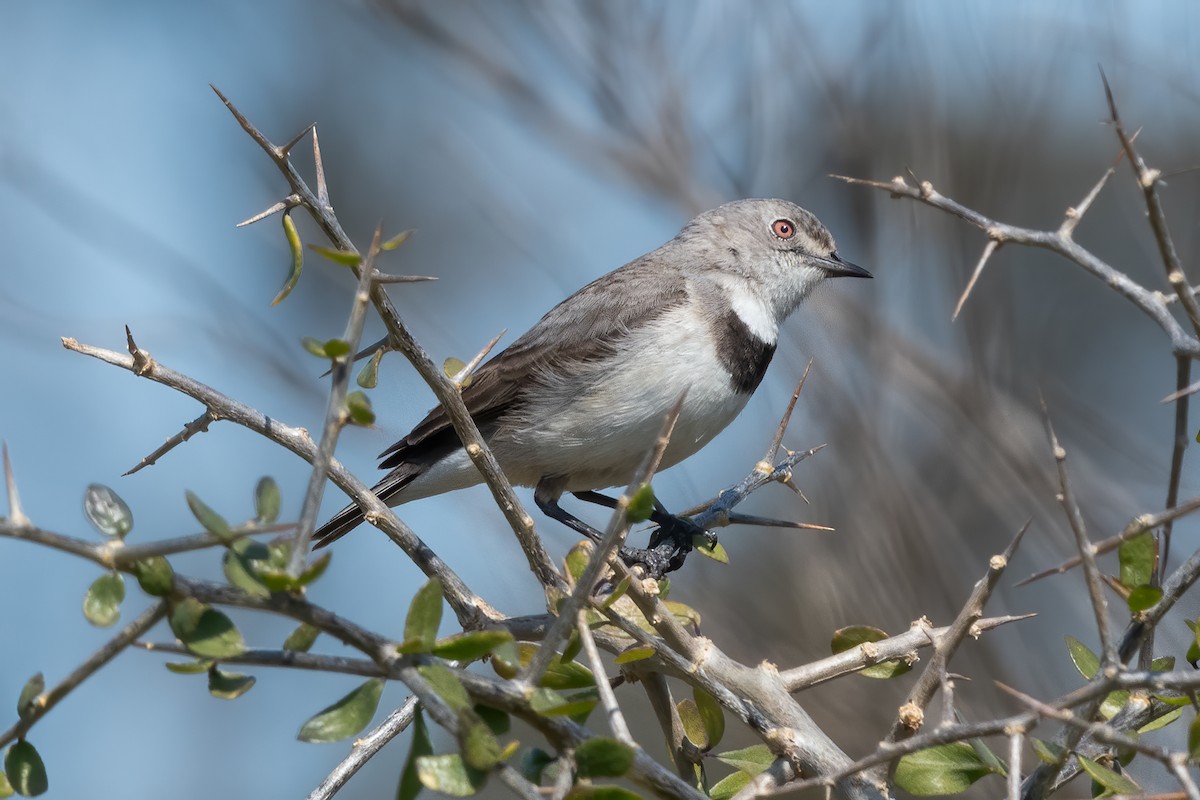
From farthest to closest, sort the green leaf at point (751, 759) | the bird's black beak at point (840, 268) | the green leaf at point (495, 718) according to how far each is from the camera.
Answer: the bird's black beak at point (840, 268) < the green leaf at point (751, 759) < the green leaf at point (495, 718)

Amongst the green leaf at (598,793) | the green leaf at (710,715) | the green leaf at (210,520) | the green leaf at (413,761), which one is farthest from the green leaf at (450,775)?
the green leaf at (710,715)

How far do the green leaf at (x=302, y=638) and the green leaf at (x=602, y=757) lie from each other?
44cm

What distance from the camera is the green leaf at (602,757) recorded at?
68.2 inches

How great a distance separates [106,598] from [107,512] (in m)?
0.12

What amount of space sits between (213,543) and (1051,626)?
5529mm

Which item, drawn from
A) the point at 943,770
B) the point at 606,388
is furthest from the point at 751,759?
the point at 606,388

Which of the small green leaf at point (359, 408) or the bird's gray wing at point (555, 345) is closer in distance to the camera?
the small green leaf at point (359, 408)

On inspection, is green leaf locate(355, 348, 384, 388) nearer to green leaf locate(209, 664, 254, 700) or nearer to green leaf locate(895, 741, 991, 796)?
green leaf locate(209, 664, 254, 700)

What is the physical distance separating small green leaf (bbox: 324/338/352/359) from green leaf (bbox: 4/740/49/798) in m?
0.74

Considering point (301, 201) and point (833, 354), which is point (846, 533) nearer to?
point (833, 354)

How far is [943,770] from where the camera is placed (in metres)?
2.38

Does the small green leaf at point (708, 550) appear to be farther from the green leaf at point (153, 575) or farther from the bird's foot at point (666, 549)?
the green leaf at point (153, 575)

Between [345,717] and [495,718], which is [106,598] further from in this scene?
[495,718]

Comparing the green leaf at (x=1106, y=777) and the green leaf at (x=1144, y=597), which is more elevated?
the green leaf at (x=1144, y=597)
